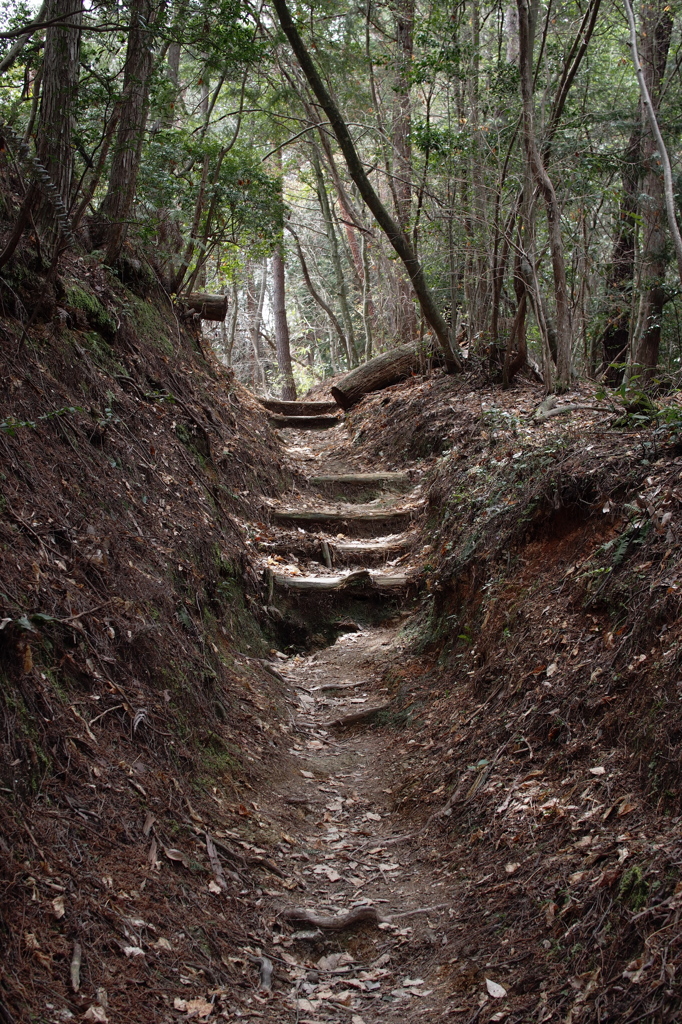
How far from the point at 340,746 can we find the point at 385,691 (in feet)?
2.51

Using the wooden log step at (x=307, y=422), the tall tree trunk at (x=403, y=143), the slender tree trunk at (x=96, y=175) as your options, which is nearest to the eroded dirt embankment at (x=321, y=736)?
the slender tree trunk at (x=96, y=175)

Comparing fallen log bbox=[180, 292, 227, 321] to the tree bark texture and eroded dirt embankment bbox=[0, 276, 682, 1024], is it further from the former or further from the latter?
eroded dirt embankment bbox=[0, 276, 682, 1024]

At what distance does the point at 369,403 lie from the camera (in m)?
13.1

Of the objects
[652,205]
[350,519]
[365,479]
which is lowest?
[350,519]

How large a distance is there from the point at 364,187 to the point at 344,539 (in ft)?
14.6

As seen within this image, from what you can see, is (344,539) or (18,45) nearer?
(18,45)

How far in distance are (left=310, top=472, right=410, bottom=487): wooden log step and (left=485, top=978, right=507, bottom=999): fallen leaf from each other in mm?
7698

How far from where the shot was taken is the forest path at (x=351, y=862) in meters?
3.21

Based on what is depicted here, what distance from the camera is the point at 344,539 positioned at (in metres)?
8.92

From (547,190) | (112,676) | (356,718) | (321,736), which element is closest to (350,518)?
(356,718)

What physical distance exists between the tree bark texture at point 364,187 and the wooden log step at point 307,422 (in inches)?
125

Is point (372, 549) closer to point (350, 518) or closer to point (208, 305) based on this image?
point (350, 518)

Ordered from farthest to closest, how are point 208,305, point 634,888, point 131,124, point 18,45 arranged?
point 208,305
point 131,124
point 18,45
point 634,888

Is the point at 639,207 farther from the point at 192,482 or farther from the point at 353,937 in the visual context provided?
the point at 353,937
